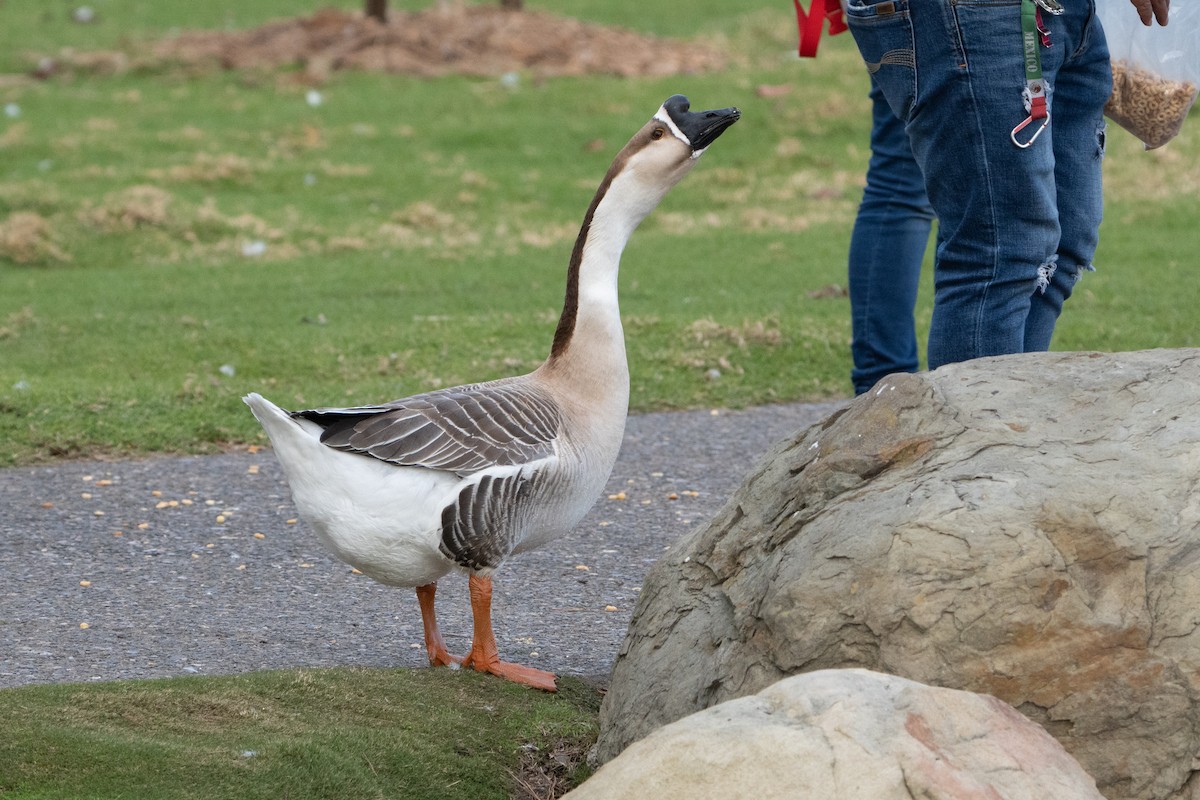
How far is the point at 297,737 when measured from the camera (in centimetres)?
320

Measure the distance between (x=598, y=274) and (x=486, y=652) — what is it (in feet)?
3.56

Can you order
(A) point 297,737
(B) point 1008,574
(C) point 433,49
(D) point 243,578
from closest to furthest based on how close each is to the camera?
(B) point 1008,574
(A) point 297,737
(D) point 243,578
(C) point 433,49

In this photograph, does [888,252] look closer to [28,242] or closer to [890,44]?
[890,44]

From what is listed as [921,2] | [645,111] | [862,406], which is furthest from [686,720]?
[645,111]

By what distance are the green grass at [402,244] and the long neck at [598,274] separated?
272cm

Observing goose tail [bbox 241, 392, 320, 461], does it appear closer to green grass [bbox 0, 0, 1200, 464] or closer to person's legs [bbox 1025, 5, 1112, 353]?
person's legs [bbox 1025, 5, 1112, 353]

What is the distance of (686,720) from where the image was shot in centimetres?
250

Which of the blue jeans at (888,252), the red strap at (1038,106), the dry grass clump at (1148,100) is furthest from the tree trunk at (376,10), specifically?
the red strap at (1038,106)

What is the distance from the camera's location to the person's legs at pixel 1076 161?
405 cm

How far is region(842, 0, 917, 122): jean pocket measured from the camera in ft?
12.6

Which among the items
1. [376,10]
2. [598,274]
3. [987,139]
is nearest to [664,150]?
[598,274]

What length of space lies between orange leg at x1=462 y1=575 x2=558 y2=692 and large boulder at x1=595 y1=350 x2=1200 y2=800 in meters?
0.51

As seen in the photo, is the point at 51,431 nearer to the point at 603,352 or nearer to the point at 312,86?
the point at 603,352

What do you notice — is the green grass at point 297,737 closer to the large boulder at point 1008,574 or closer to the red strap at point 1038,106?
the large boulder at point 1008,574
